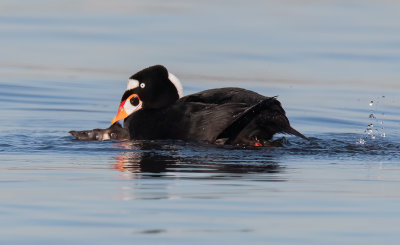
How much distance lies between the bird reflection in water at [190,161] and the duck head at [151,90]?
2.81ft

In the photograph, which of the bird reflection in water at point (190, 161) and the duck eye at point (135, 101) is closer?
the bird reflection in water at point (190, 161)

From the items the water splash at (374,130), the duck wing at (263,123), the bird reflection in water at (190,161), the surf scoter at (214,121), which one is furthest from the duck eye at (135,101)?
the water splash at (374,130)

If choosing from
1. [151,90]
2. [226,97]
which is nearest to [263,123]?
[226,97]

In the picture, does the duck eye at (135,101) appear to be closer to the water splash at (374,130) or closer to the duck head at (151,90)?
the duck head at (151,90)

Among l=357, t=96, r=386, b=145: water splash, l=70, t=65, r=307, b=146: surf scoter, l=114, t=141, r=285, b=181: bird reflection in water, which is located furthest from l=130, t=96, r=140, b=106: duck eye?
l=357, t=96, r=386, b=145: water splash

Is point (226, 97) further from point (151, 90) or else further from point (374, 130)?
point (374, 130)

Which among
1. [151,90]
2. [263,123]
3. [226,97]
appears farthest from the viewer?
[151,90]

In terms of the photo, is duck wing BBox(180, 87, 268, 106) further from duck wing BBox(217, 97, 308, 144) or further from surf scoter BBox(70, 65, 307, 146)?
duck wing BBox(217, 97, 308, 144)

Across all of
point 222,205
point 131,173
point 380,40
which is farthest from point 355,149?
point 380,40

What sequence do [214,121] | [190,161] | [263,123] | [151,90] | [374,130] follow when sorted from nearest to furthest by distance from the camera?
[190,161] → [214,121] → [263,123] → [151,90] → [374,130]

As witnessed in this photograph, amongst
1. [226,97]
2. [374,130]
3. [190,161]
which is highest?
[226,97]

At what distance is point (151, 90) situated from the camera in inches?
435

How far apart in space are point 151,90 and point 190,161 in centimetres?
237

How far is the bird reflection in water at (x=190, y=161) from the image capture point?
8.04 metres
